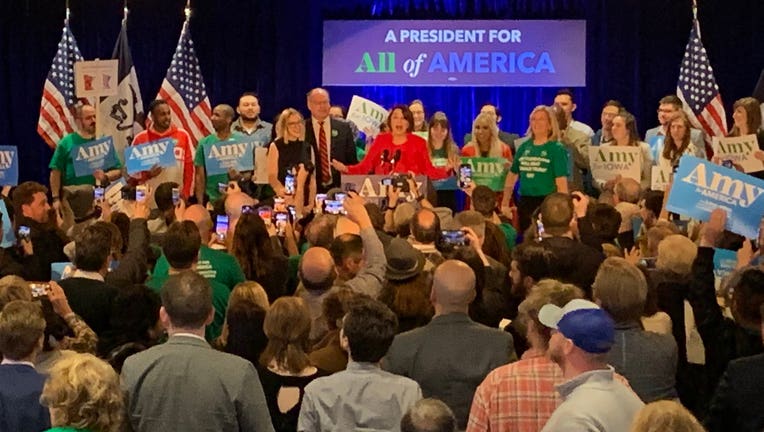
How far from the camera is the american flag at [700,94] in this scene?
12602 millimetres

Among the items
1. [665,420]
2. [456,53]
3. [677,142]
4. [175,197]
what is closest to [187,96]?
[456,53]

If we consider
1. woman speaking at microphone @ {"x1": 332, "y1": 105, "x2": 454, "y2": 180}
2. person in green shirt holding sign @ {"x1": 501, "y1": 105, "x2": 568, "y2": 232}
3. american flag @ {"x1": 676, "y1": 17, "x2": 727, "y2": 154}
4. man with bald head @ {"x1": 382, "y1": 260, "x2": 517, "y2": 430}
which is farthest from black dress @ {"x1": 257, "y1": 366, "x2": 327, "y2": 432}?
american flag @ {"x1": 676, "y1": 17, "x2": 727, "y2": 154}

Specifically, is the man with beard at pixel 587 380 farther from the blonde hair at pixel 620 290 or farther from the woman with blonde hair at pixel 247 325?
the woman with blonde hair at pixel 247 325

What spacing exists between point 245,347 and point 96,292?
28.5 inches

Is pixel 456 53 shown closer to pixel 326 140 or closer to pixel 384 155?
pixel 326 140

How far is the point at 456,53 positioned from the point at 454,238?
8.80 m

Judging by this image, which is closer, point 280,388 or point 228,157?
point 280,388

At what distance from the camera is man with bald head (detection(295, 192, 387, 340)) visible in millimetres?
5941

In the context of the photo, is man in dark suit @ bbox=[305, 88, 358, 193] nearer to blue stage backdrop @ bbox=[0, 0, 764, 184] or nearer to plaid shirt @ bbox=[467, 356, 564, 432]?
blue stage backdrop @ bbox=[0, 0, 764, 184]

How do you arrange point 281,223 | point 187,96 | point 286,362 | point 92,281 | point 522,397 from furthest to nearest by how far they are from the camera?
point 187,96 → point 281,223 → point 92,281 → point 286,362 → point 522,397

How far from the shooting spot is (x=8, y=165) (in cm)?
1061

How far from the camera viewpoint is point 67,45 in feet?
46.1

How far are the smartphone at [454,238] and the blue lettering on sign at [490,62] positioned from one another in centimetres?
868

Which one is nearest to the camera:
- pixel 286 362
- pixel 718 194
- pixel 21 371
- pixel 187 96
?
pixel 21 371
